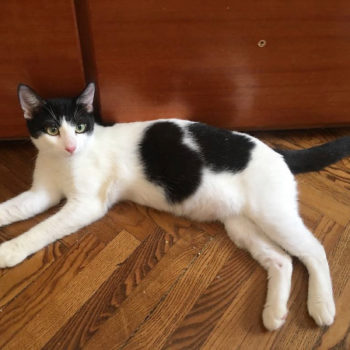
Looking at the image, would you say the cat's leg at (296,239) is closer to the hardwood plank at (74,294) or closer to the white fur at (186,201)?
the white fur at (186,201)

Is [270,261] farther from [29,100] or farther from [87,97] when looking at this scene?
[29,100]

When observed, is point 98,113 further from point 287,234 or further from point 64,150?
point 287,234

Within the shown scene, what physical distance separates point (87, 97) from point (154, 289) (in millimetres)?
617

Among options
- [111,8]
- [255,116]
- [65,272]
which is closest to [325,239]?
[255,116]

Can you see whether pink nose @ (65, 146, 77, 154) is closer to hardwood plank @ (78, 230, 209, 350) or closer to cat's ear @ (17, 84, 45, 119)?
cat's ear @ (17, 84, 45, 119)

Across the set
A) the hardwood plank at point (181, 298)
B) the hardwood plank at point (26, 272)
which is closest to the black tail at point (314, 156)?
the hardwood plank at point (181, 298)

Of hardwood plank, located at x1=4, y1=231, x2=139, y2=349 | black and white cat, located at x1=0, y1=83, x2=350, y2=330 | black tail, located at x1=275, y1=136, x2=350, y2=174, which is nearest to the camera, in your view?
hardwood plank, located at x1=4, y1=231, x2=139, y2=349

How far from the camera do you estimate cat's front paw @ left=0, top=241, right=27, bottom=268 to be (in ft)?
3.15

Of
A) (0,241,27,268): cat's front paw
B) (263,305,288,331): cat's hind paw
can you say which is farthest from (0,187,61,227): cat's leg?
(263,305,288,331): cat's hind paw

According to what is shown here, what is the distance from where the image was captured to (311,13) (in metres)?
0.99

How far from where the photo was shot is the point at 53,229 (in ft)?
3.31

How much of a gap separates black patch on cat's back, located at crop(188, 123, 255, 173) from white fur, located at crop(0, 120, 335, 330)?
0.07ft

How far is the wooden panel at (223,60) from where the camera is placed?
3.13ft

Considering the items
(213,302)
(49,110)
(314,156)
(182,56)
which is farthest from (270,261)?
(49,110)
